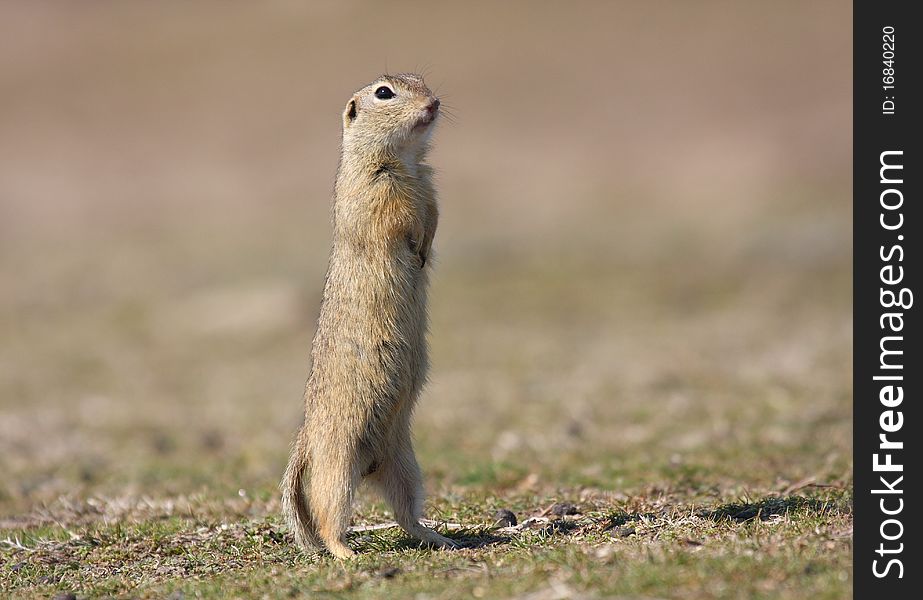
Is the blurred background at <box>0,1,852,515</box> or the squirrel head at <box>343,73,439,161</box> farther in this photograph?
the blurred background at <box>0,1,852,515</box>

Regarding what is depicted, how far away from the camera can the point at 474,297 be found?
68.9 ft

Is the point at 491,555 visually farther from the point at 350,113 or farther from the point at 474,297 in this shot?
the point at 474,297

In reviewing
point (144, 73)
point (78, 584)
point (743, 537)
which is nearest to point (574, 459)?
point (743, 537)

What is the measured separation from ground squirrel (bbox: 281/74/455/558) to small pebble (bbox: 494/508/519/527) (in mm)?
647

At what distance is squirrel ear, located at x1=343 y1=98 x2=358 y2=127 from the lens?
283 inches

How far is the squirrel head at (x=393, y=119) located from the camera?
22.6 ft

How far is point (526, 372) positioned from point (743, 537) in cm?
927

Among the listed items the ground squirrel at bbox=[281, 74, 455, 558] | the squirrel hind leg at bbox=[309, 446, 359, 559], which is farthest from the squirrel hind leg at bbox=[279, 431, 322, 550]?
the squirrel hind leg at bbox=[309, 446, 359, 559]

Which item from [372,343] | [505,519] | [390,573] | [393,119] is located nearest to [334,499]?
[390,573]

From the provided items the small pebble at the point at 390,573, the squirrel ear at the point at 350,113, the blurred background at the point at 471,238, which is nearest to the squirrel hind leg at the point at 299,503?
the small pebble at the point at 390,573

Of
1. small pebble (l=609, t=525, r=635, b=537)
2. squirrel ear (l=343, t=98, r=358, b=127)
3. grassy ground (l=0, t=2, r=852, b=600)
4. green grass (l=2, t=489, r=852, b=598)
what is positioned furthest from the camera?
squirrel ear (l=343, t=98, r=358, b=127)

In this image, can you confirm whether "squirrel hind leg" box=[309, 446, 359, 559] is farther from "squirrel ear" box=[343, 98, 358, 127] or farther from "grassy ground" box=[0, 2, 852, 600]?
"squirrel ear" box=[343, 98, 358, 127]

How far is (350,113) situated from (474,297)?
13865 mm
